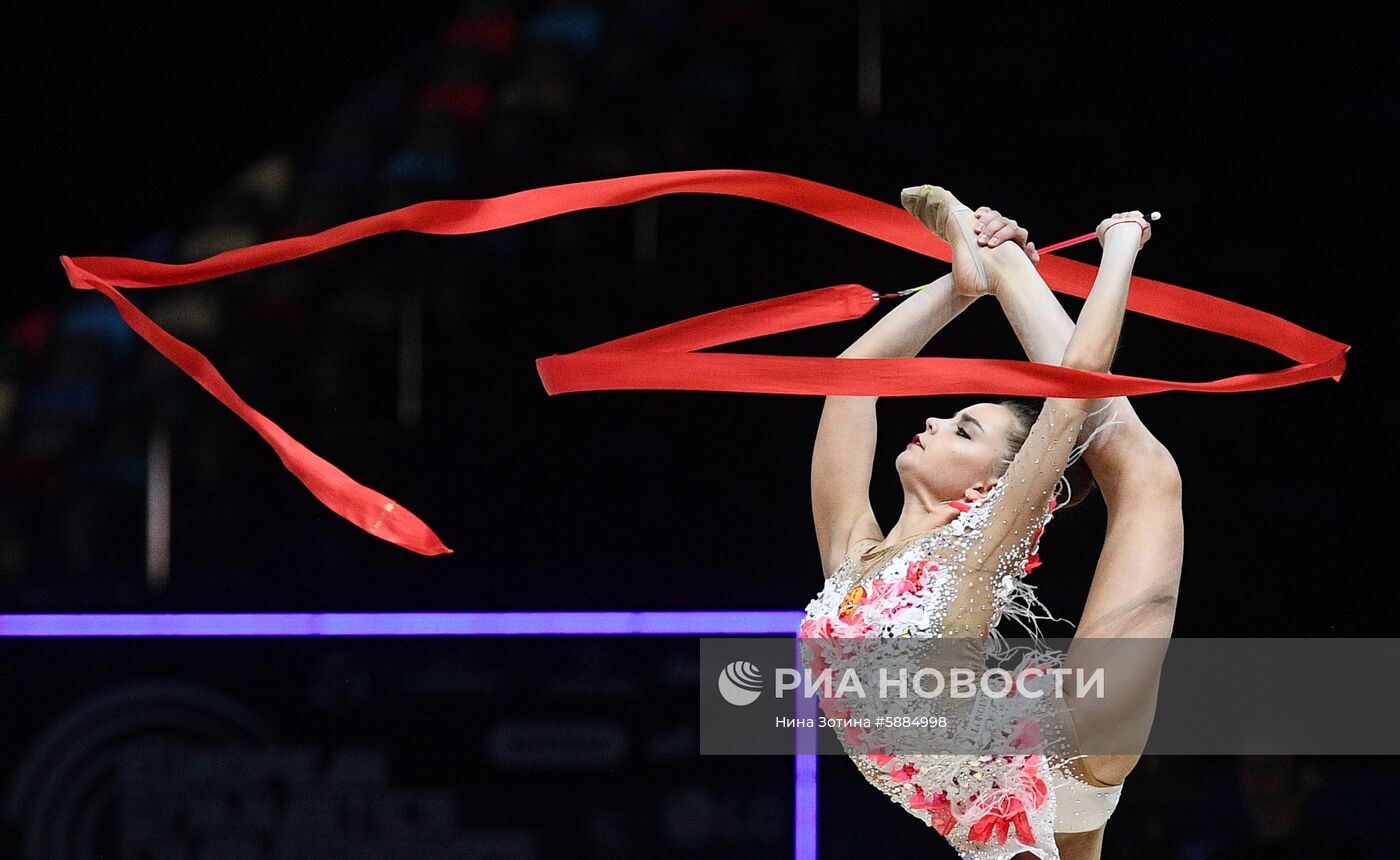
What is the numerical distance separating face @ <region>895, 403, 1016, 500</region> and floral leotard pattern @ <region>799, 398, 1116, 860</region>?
6 cm

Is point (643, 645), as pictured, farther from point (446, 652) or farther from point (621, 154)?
point (621, 154)

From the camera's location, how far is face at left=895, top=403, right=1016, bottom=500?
2494mm

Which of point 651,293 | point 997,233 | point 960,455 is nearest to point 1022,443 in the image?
point 960,455

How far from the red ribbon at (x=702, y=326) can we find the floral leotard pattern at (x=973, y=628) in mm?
184

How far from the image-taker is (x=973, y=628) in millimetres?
2373

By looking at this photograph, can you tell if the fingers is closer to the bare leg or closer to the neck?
the bare leg

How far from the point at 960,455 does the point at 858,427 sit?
0.23 metres

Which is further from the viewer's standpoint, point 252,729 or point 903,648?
point 252,729

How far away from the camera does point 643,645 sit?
134 inches

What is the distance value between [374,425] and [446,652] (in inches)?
18.5

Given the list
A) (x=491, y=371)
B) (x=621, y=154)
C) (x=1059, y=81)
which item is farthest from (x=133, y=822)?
(x=1059, y=81)

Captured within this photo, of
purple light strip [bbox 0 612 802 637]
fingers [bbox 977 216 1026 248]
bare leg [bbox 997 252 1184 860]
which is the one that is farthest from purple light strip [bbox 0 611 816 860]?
fingers [bbox 977 216 1026 248]

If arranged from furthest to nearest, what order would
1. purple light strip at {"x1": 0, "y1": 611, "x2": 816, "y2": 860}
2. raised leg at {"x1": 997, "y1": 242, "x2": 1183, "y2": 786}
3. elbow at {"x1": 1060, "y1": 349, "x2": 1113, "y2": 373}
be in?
A: 1. purple light strip at {"x1": 0, "y1": 611, "x2": 816, "y2": 860}
2. raised leg at {"x1": 997, "y1": 242, "x2": 1183, "y2": 786}
3. elbow at {"x1": 1060, "y1": 349, "x2": 1113, "y2": 373}

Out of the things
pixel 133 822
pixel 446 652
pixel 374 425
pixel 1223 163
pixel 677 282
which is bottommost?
pixel 133 822
